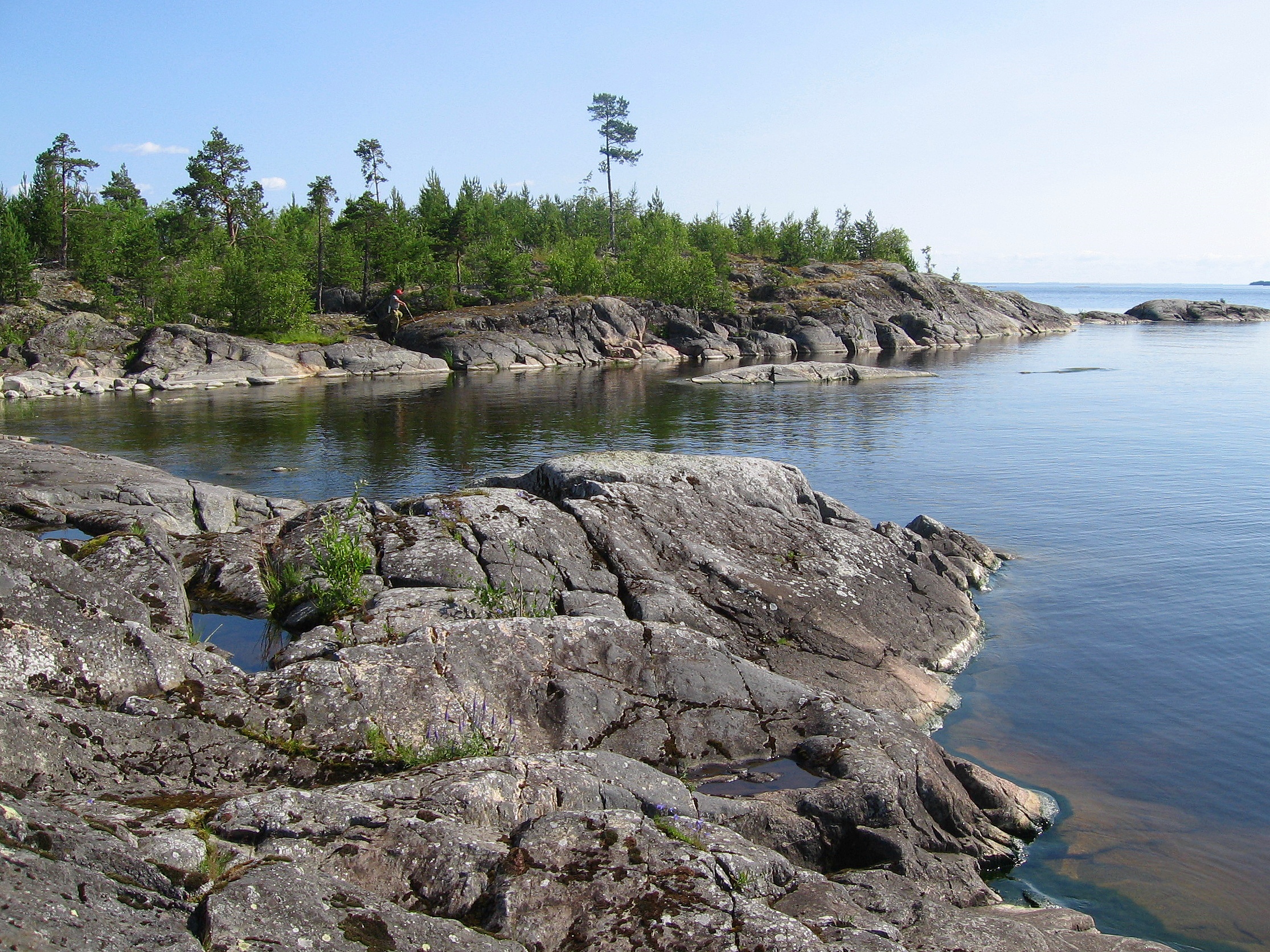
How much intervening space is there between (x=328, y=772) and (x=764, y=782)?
5.30 m

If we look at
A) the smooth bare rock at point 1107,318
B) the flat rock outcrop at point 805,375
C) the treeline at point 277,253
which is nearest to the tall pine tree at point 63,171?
the treeline at point 277,253

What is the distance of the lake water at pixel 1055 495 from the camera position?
1210 centimetres

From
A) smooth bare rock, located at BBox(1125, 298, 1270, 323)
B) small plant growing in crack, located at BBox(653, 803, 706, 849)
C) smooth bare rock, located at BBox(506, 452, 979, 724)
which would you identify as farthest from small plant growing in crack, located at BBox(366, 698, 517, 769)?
smooth bare rock, located at BBox(1125, 298, 1270, 323)

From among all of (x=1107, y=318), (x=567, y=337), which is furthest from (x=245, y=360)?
(x=1107, y=318)

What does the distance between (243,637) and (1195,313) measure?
181238 mm

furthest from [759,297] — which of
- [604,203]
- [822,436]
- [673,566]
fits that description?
[673,566]

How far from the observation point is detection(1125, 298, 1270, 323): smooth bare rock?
15450cm

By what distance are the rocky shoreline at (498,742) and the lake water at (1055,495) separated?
150cm

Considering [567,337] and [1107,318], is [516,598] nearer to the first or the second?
[567,337]

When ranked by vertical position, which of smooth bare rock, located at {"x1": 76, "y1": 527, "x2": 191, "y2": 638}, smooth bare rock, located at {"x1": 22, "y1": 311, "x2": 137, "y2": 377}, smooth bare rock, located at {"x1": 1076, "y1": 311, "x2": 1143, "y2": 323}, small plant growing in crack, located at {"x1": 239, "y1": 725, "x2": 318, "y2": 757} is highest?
smooth bare rock, located at {"x1": 1076, "y1": 311, "x2": 1143, "y2": 323}

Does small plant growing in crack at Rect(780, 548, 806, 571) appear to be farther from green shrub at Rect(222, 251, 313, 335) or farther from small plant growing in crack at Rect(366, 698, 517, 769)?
A: green shrub at Rect(222, 251, 313, 335)

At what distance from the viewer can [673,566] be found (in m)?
16.8

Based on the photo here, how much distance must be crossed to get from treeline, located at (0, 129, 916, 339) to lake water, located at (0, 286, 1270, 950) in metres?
23.5

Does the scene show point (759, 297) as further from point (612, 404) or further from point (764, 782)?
point (764, 782)
